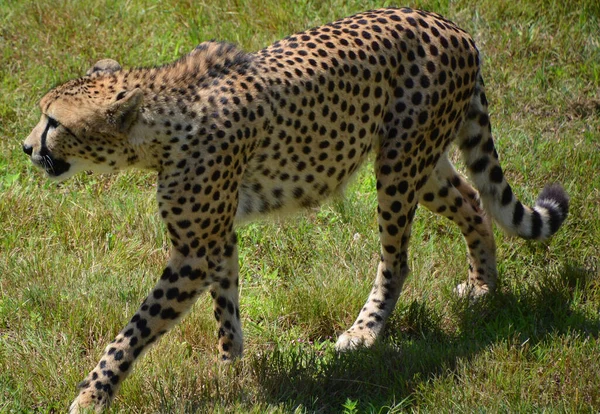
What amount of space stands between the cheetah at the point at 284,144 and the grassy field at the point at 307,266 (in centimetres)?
20

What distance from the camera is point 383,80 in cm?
450

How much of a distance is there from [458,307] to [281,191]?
42.9 inches

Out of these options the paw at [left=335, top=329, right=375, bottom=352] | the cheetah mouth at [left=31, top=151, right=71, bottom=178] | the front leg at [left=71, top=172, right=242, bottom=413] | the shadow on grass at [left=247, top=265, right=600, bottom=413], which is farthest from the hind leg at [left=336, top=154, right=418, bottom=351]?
the cheetah mouth at [left=31, top=151, right=71, bottom=178]

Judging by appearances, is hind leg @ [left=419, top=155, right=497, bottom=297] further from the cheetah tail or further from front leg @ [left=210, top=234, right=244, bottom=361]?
front leg @ [left=210, top=234, right=244, bottom=361]

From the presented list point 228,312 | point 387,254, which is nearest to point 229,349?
point 228,312

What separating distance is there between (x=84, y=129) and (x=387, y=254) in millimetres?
1633

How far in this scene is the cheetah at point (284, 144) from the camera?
4043 millimetres

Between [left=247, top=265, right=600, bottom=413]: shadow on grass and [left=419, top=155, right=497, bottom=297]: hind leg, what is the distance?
6.5 inches

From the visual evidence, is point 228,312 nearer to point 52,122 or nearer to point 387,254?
point 387,254

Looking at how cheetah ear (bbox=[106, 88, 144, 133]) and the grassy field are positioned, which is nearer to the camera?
cheetah ear (bbox=[106, 88, 144, 133])

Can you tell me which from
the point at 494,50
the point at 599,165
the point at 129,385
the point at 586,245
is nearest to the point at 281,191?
the point at 129,385

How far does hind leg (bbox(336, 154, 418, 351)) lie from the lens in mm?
4652

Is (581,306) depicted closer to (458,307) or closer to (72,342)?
(458,307)

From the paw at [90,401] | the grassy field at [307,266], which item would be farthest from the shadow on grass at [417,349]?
the paw at [90,401]
